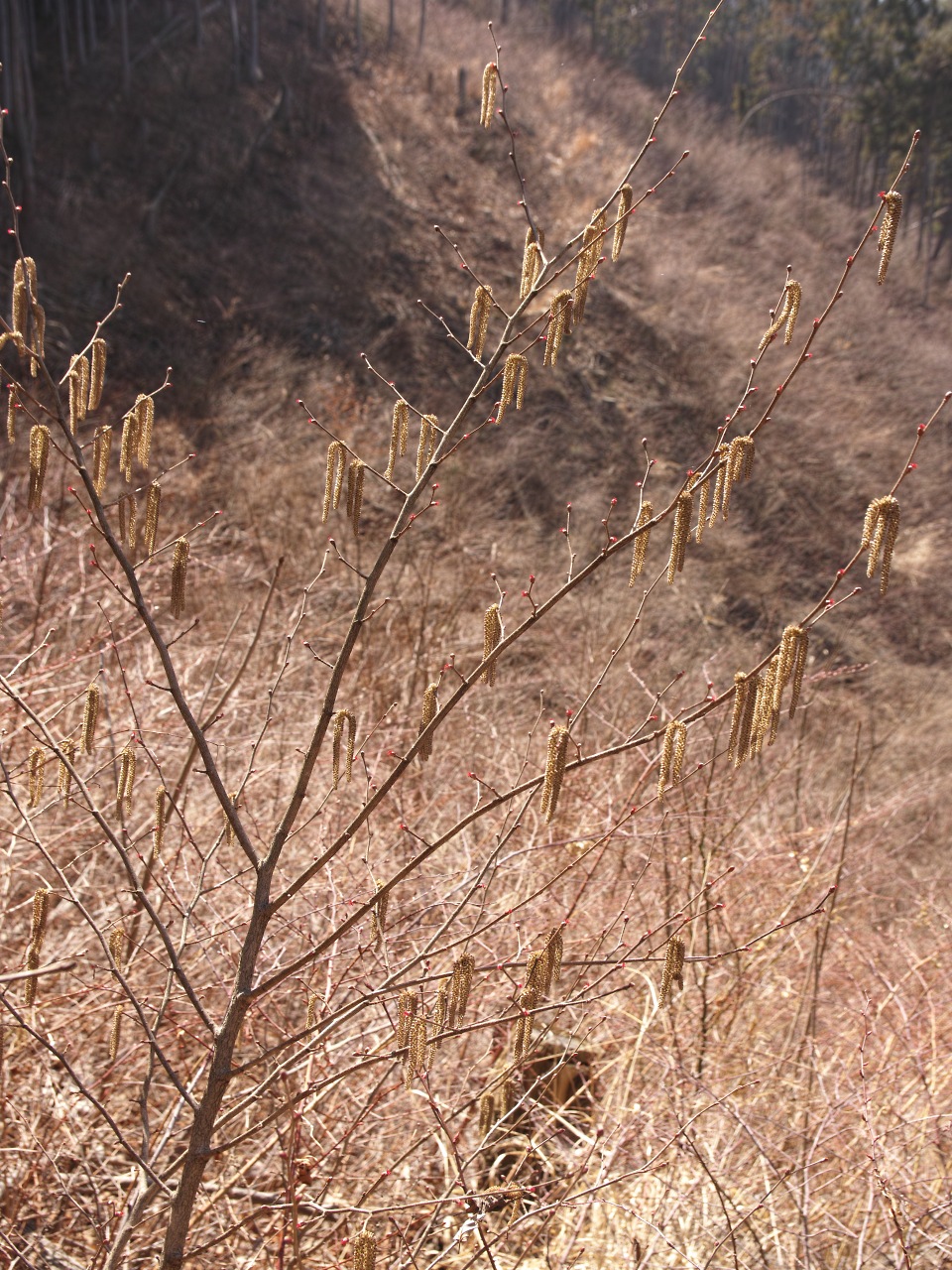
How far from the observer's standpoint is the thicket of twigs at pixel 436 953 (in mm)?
1922

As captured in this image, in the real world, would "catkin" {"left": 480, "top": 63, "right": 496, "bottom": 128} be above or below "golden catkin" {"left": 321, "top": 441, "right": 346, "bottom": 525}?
above

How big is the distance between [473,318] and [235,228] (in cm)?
1555

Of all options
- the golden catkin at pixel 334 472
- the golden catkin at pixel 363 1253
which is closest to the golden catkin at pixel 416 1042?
the golden catkin at pixel 363 1253

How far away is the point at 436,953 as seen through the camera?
2055 mm

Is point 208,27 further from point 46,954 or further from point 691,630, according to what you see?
point 46,954

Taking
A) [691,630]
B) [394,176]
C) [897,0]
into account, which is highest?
[897,0]

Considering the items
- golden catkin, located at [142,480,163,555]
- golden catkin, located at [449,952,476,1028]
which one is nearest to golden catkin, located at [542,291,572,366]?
golden catkin, located at [142,480,163,555]

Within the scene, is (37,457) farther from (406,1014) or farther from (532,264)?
(406,1014)

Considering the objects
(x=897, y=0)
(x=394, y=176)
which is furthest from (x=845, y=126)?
(x=394, y=176)

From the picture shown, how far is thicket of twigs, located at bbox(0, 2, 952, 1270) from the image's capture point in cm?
192

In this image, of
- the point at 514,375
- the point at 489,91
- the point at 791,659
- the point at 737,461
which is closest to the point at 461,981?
the point at 791,659

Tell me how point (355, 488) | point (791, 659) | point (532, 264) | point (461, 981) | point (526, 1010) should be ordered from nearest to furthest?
point (791, 659) < point (461, 981) < point (526, 1010) < point (355, 488) < point (532, 264)

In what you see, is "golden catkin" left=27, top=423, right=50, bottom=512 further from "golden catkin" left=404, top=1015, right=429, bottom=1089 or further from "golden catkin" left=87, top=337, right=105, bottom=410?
"golden catkin" left=404, top=1015, right=429, bottom=1089

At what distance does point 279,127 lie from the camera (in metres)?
18.0
